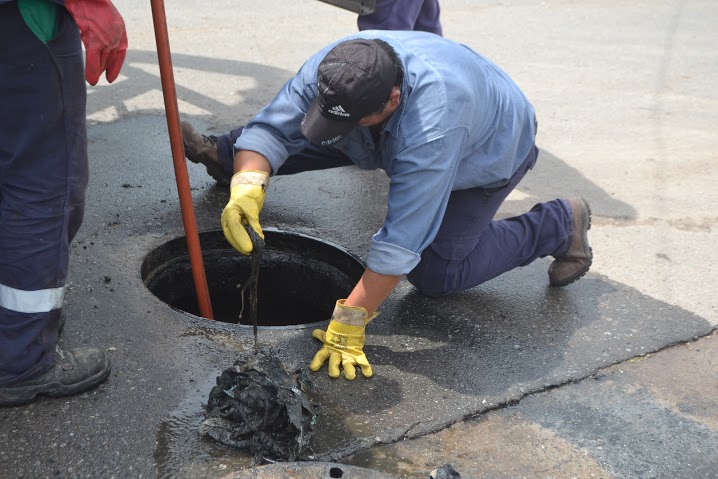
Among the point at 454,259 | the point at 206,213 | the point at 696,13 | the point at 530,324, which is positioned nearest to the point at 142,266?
the point at 206,213

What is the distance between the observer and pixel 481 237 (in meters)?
3.21

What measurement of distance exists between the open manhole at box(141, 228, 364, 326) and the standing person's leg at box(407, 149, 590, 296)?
44 centimetres

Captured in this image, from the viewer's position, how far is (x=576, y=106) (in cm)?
572

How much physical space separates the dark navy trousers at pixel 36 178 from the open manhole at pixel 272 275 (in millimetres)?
986

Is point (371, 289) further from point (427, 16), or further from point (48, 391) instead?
point (427, 16)

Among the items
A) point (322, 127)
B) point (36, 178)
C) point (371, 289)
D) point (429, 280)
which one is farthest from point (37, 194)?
point (429, 280)

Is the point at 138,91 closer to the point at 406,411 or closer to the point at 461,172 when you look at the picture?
the point at 461,172

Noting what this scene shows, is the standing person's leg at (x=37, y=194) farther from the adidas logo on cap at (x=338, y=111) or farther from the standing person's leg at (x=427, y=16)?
the standing person's leg at (x=427, y=16)

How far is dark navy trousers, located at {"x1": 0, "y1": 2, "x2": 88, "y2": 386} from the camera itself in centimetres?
212

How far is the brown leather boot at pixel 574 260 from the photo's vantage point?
333 centimetres

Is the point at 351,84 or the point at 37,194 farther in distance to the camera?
the point at 351,84

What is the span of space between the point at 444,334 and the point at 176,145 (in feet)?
4.04

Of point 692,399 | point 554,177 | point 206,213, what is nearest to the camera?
point 692,399

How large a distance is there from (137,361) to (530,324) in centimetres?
150
